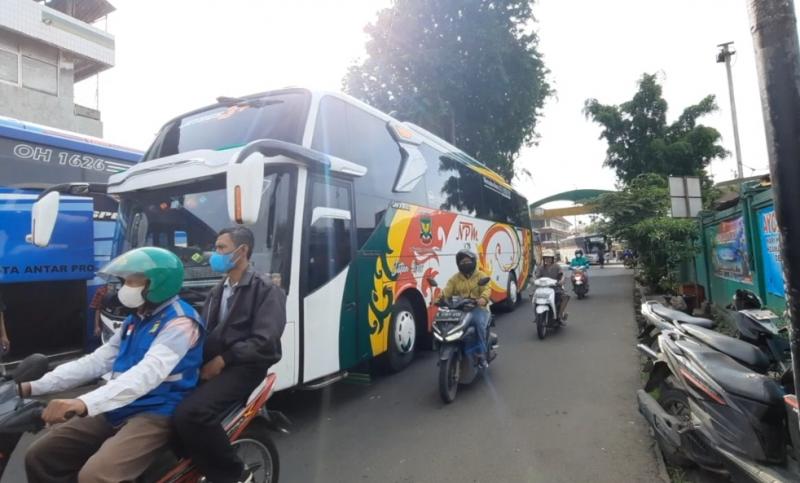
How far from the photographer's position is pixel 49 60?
18.2 m

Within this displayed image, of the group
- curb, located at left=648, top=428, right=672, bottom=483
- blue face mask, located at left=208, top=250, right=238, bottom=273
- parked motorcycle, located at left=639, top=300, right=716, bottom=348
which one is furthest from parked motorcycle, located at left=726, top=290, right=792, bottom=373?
blue face mask, located at left=208, top=250, right=238, bottom=273

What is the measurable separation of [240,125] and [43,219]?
1.95 metres

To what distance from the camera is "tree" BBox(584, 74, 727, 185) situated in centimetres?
2159

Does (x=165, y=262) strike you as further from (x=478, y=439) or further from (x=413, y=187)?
(x=413, y=187)

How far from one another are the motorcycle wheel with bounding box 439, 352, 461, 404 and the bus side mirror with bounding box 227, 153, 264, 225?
2.73 meters

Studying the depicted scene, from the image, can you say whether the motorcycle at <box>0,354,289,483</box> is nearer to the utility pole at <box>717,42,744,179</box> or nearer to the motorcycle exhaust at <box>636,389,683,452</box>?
the motorcycle exhaust at <box>636,389,683,452</box>

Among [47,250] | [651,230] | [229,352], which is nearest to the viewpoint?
[229,352]

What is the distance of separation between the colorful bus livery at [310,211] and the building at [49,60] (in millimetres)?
16672

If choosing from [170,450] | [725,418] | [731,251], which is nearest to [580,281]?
[731,251]

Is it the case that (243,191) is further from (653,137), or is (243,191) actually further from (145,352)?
(653,137)

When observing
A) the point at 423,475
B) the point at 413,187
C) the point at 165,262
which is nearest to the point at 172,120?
the point at 413,187

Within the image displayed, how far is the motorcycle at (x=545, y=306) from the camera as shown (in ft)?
25.5

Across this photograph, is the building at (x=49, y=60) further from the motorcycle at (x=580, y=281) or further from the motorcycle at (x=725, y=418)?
the motorcycle at (x=725, y=418)

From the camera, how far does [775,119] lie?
1779 mm
